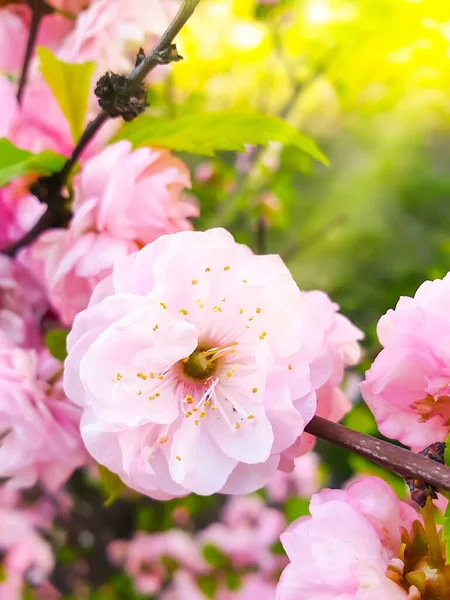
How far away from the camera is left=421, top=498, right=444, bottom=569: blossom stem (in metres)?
0.26

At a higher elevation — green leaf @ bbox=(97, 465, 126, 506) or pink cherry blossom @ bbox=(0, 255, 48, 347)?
pink cherry blossom @ bbox=(0, 255, 48, 347)

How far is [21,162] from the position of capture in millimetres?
346

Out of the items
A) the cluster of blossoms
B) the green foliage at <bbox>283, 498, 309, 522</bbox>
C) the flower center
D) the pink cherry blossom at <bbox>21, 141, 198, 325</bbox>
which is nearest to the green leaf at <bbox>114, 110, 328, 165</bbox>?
the pink cherry blossom at <bbox>21, 141, 198, 325</bbox>

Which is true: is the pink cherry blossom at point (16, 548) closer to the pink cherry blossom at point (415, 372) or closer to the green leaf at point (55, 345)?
the green leaf at point (55, 345)

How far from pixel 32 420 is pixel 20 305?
0.38 feet

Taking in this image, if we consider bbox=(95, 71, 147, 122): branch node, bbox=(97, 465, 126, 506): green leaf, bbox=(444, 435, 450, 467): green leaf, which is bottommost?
bbox=(97, 465, 126, 506): green leaf

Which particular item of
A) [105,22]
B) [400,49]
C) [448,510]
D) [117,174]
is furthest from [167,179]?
[400,49]

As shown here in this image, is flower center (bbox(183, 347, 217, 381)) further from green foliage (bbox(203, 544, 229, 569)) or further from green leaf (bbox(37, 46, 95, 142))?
green foliage (bbox(203, 544, 229, 569))

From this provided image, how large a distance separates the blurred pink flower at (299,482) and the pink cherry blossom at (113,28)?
2.39ft

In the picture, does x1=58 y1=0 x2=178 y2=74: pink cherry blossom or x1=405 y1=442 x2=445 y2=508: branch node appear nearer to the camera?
x1=405 y1=442 x2=445 y2=508: branch node

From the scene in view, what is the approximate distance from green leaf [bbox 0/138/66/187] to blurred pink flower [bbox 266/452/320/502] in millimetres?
731

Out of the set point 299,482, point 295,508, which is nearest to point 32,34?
point 295,508

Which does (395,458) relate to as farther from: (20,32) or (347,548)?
(20,32)

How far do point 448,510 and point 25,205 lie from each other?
1.10ft
